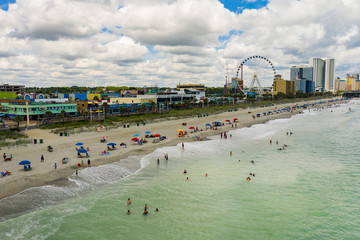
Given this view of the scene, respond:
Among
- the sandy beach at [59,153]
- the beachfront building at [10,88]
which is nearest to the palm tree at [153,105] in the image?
the sandy beach at [59,153]

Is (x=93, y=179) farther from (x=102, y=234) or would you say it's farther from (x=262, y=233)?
(x=262, y=233)

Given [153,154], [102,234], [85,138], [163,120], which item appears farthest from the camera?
[163,120]

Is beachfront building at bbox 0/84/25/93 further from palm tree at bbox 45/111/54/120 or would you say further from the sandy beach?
the sandy beach

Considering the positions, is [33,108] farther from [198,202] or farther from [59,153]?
[198,202]

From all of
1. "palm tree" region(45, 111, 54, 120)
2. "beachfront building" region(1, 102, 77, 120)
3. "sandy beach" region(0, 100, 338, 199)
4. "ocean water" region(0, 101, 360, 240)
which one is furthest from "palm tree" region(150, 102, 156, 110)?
"ocean water" region(0, 101, 360, 240)

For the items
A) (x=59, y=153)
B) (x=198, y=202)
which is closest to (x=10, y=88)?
(x=59, y=153)

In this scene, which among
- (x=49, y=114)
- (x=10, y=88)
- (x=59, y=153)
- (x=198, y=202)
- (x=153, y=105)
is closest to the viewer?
(x=198, y=202)

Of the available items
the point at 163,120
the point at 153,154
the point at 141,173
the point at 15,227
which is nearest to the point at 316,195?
the point at 141,173

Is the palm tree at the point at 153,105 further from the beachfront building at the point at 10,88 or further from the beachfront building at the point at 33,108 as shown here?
the beachfront building at the point at 10,88
